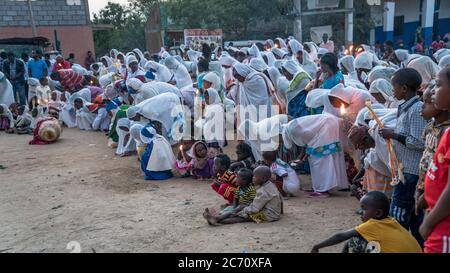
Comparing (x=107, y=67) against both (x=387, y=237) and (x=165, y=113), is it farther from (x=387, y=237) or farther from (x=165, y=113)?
(x=387, y=237)

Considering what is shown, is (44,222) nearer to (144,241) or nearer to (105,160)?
(144,241)

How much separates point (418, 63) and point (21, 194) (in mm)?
5884

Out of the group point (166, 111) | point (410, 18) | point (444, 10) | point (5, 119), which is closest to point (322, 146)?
point (166, 111)

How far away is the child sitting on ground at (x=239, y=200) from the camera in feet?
15.7

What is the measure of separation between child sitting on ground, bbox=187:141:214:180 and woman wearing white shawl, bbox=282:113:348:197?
1513 millimetres

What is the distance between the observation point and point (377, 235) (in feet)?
9.70

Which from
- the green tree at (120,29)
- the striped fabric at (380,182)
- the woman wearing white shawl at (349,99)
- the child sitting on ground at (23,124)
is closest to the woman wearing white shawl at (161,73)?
the child sitting on ground at (23,124)

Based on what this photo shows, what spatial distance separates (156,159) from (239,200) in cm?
231

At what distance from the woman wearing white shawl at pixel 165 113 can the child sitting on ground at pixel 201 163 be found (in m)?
1.29

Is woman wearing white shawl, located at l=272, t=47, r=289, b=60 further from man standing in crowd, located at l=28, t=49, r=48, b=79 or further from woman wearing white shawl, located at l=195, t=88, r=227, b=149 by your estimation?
man standing in crowd, located at l=28, t=49, r=48, b=79

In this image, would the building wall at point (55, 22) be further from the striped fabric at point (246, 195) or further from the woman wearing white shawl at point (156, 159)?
the striped fabric at point (246, 195)

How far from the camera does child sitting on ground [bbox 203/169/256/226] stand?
4.79 m

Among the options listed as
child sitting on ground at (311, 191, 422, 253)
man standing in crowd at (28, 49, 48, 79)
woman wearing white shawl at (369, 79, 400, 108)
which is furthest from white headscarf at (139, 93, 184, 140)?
man standing in crowd at (28, 49, 48, 79)
